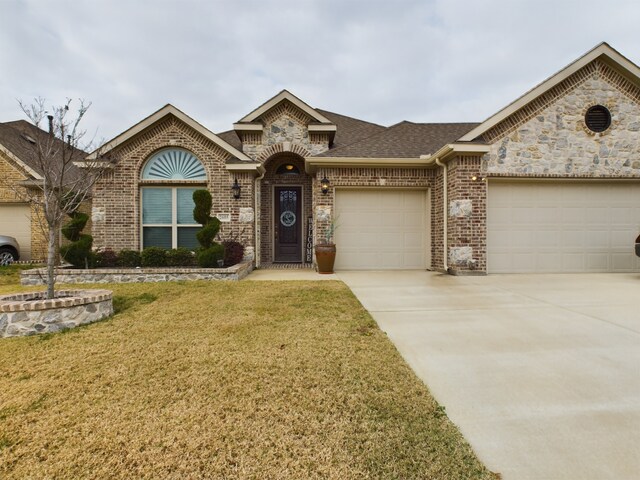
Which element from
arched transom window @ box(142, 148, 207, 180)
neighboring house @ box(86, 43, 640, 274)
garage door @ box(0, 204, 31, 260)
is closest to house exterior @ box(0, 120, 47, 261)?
garage door @ box(0, 204, 31, 260)

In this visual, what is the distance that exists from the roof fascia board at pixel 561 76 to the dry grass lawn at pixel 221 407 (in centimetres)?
690

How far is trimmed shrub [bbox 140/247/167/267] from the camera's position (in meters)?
8.18

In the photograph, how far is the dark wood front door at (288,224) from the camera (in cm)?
1138

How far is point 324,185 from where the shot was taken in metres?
9.42

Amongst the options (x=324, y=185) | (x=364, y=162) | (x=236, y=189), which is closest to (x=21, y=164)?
(x=236, y=189)

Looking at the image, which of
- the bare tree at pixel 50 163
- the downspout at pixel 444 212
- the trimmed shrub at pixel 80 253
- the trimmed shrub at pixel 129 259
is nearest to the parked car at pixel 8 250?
the trimmed shrub at pixel 80 253

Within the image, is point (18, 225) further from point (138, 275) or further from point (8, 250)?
point (138, 275)

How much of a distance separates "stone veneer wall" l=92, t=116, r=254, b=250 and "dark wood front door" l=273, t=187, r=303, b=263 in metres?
1.93

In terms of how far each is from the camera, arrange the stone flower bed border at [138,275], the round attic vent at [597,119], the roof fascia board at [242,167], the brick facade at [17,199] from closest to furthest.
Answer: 1. the stone flower bed border at [138,275]
2. the round attic vent at [597,119]
3. the roof fascia board at [242,167]
4. the brick facade at [17,199]

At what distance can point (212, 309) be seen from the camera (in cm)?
503

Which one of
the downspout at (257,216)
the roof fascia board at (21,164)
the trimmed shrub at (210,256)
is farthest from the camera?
the roof fascia board at (21,164)

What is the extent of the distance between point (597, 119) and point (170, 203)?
11951 mm

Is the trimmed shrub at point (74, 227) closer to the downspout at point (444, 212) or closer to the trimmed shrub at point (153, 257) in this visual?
the trimmed shrub at point (153, 257)

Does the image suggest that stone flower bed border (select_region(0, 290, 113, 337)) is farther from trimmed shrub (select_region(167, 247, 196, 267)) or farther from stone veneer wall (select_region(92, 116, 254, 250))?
stone veneer wall (select_region(92, 116, 254, 250))
